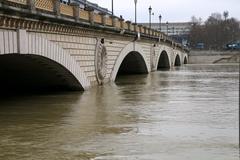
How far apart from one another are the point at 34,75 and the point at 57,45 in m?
3.67

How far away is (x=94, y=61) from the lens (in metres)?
30.0

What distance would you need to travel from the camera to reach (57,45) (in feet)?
76.7

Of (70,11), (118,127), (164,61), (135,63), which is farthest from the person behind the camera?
(164,61)

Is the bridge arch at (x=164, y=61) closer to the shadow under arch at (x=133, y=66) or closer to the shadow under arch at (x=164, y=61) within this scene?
the shadow under arch at (x=164, y=61)

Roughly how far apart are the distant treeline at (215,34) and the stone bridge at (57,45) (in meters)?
122

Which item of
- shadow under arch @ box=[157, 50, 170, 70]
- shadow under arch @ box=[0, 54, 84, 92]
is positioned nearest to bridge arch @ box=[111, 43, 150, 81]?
shadow under arch @ box=[0, 54, 84, 92]

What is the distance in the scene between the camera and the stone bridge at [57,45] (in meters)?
19.1

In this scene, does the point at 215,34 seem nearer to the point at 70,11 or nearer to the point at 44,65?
the point at 70,11

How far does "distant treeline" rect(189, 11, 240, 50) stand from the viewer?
15888 cm

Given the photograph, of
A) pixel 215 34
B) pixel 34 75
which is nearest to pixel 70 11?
pixel 34 75

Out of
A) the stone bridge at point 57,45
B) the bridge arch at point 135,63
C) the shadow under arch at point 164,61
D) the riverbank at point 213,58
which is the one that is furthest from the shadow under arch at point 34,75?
the riverbank at point 213,58

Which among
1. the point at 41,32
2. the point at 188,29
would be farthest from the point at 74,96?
the point at 188,29

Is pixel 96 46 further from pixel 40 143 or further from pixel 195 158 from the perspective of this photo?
pixel 195 158

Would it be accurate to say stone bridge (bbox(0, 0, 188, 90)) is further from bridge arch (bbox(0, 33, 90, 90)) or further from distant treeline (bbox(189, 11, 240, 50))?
distant treeline (bbox(189, 11, 240, 50))
